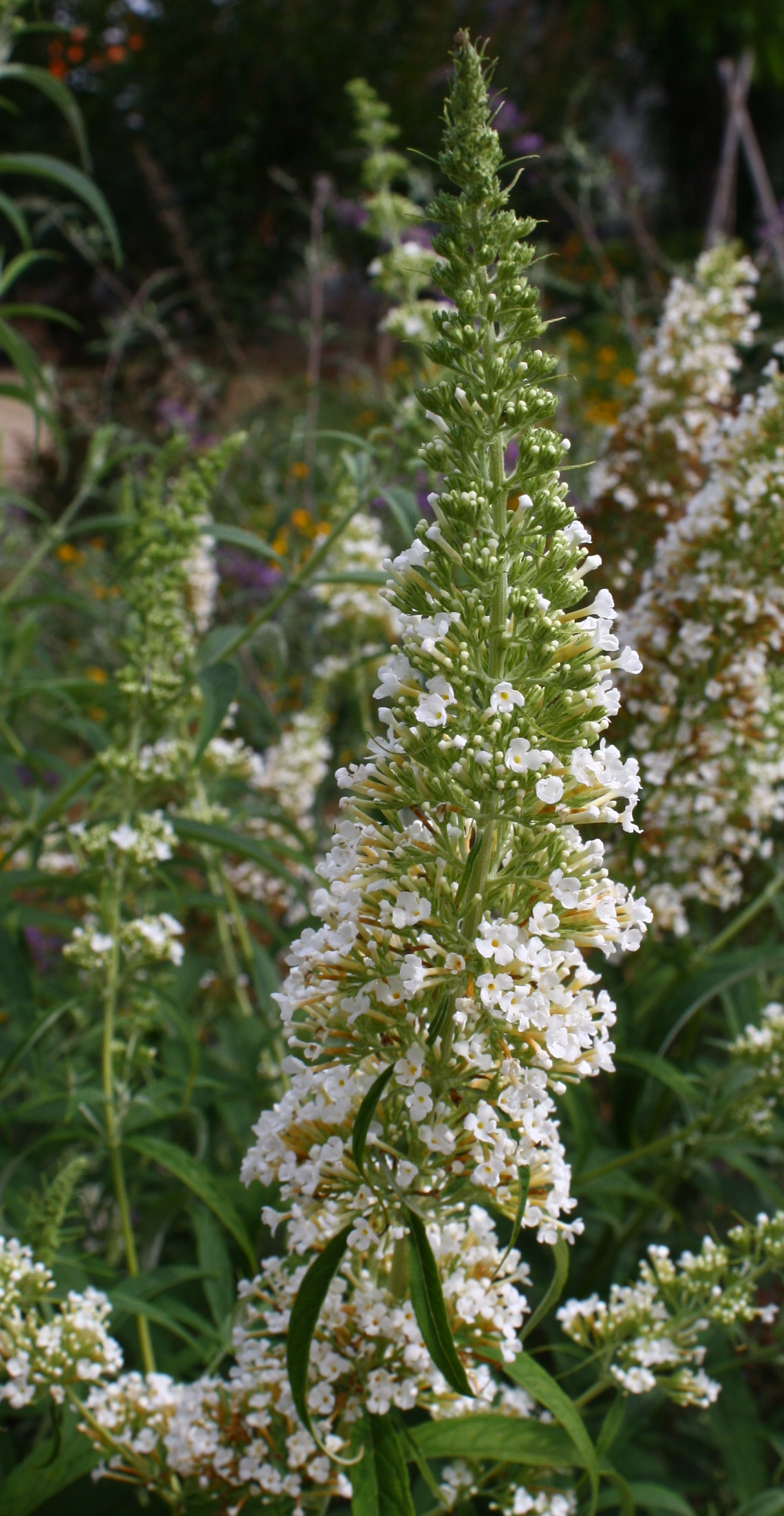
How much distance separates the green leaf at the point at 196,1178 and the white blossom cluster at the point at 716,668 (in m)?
1.24

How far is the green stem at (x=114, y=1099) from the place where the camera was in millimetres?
1959

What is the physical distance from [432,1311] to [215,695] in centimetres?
134

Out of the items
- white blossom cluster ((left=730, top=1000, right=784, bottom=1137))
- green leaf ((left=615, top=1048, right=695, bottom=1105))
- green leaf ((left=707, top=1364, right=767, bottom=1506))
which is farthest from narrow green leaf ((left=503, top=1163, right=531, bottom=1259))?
green leaf ((left=707, top=1364, right=767, bottom=1506))

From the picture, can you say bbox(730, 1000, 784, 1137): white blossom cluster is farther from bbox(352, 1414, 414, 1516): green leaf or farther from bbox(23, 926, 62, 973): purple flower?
bbox(23, 926, 62, 973): purple flower

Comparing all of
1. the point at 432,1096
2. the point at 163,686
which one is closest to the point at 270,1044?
the point at 163,686

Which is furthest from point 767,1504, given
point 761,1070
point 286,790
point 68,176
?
point 68,176

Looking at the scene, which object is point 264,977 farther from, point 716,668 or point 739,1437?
point 739,1437

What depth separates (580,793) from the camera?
4.27 feet

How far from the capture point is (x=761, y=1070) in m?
2.24

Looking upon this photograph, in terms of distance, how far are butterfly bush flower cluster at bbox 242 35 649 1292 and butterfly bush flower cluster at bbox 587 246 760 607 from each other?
1794 mm

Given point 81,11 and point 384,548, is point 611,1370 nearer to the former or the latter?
point 384,548

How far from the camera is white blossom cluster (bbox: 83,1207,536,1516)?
1442 millimetres

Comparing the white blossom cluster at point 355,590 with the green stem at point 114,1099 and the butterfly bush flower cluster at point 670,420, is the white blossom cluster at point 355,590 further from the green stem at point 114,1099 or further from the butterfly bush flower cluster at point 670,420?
the green stem at point 114,1099

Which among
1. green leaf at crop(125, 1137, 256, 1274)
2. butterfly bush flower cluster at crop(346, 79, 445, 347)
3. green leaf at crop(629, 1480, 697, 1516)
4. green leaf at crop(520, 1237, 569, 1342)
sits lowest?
green leaf at crop(629, 1480, 697, 1516)
